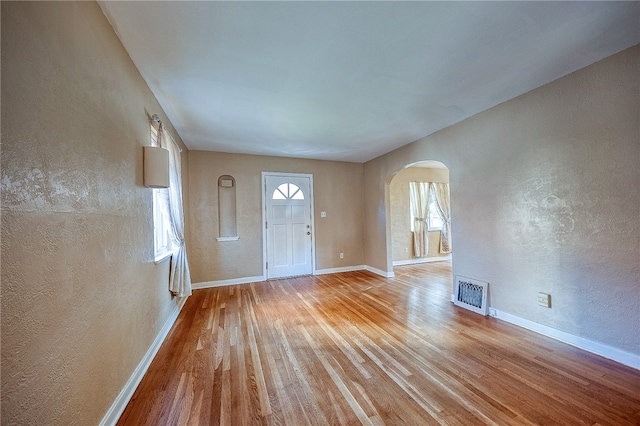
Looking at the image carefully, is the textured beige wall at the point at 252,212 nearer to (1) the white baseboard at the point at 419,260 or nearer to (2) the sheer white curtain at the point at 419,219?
(1) the white baseboard at the point at 419,260

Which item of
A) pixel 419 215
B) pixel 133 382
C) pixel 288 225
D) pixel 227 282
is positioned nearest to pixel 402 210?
pixel 419 215

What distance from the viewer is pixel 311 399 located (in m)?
1.55

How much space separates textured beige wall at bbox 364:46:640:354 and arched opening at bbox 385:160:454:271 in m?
2.54


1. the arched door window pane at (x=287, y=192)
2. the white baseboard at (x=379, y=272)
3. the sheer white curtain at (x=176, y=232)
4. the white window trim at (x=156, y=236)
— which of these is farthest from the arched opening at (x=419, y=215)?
the white window trim at (x=156, y=236)

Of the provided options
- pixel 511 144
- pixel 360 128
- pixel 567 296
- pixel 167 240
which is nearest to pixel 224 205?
pixel 167 240

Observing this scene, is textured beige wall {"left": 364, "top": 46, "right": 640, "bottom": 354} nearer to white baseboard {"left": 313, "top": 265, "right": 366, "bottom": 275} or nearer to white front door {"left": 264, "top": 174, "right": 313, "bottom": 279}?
white baseboard {"left": 313, "top": 265, "right": 366, "bottom": 275}

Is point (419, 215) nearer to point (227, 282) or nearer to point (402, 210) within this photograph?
point (402, 210)

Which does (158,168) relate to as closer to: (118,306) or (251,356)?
(118,306)

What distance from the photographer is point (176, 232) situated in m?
2.74

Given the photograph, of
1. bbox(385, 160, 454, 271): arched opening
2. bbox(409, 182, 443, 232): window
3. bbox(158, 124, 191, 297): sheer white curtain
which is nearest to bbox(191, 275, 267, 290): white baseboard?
bbox(158, 124, 191, 297): sheer white curtain

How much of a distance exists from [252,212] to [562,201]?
413 centimetres

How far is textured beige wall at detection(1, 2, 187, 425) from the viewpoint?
81 cm

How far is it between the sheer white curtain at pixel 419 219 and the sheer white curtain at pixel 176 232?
16.0ft

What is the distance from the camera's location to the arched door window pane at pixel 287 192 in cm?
459
